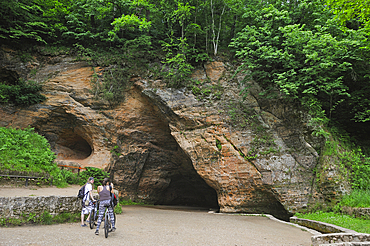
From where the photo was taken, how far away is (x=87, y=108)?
1416 cm

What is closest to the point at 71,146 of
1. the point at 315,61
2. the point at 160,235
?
the point at 160,235

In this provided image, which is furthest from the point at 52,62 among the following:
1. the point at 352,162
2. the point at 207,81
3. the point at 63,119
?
the point at 352,162

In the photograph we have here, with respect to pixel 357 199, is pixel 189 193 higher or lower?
lower

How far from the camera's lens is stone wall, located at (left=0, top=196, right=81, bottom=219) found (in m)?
6.02

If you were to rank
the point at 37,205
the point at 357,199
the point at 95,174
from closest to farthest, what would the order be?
the point at 37,205
the point at 357,199
the point at 95,174

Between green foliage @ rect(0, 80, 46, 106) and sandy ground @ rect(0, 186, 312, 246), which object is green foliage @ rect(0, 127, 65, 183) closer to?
sandy ground @ rect(0, 186, 312, 246)

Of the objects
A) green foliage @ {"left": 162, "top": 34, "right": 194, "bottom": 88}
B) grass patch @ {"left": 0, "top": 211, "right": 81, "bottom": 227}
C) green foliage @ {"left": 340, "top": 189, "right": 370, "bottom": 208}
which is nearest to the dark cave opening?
green foliage @ {"left": 162, "top": 34, "right": 194, "bottom": 88}

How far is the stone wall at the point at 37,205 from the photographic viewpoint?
6.02 metres

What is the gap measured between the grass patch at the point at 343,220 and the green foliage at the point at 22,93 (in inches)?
615

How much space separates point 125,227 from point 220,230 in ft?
10.1

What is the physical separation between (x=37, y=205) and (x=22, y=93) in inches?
370

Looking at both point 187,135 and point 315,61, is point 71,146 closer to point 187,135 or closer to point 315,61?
point 187,135

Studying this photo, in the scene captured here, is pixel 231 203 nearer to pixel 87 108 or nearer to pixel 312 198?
pixel 312 198

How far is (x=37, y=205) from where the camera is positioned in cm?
649
